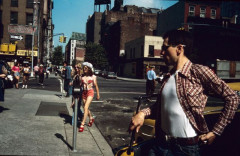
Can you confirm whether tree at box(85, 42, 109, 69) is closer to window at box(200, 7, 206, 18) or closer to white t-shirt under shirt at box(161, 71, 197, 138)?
window at box(200, 7, 206, 18)

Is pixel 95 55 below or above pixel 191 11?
below

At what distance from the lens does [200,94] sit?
205cm

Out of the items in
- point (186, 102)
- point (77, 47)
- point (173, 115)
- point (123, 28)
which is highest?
point (77, 47)

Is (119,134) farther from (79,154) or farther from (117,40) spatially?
(117,40)

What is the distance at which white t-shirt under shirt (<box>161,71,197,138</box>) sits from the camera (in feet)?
6.65

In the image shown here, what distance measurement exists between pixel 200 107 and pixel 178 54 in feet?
1.66

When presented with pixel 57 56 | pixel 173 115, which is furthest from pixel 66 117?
pixel 57 56

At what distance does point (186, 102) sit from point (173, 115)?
158 mm

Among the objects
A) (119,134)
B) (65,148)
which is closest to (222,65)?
(119,134)

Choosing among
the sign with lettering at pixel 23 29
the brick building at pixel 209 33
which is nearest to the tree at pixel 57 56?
the sign with lettering at pixel 23 29

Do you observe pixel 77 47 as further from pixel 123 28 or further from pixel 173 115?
pixel 173 115

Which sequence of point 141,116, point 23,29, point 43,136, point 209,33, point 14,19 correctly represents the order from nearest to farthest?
1. point 141,116
2. point 43,136
3. point 23,29
4. point 209,33
5. point 14,19

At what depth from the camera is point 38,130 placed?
236 inches

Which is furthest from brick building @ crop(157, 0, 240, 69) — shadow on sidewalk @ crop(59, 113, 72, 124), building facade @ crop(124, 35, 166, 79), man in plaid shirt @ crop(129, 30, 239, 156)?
man in plaid shirt @ crop(129, 30, 239, 156)
